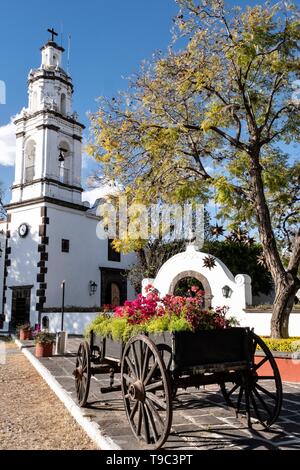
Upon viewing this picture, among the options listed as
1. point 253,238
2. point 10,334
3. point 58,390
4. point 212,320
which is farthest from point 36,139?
point 212,320

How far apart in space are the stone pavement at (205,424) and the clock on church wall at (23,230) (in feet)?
45.2

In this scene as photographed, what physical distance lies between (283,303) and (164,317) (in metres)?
5.15

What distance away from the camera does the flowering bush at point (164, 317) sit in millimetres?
4285

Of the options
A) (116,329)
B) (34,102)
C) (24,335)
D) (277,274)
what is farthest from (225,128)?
(34,102)

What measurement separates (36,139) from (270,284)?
44.5ft

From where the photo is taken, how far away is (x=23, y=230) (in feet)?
64.5

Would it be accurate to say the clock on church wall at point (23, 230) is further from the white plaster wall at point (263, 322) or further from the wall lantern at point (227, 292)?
the white plaster wall at point (263, 322)

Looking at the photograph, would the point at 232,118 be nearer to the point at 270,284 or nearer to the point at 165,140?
the point at 165,140

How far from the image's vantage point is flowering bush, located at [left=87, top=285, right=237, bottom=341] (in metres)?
4.29

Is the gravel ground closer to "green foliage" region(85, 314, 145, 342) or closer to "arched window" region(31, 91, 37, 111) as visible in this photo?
"green foliage" region(85, 314, 145, 342)

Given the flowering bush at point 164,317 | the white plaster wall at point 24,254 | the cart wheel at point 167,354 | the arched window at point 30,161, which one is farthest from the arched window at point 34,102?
the cart wheel at point 167,354

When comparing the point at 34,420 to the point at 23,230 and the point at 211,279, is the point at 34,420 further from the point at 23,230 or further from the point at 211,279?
the point at 23,230

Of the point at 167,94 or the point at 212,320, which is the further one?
the point at 167,94

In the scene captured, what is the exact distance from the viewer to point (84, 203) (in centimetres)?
2094
